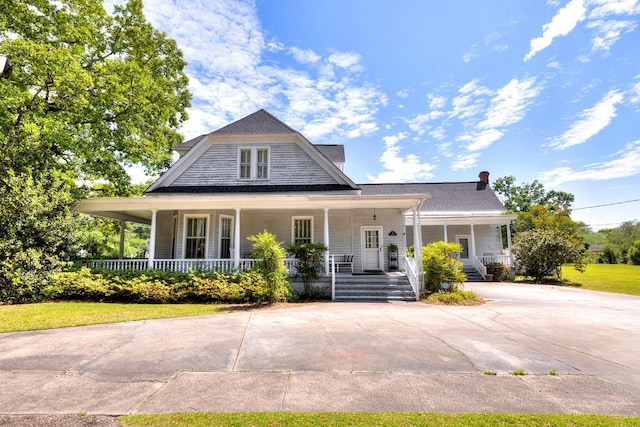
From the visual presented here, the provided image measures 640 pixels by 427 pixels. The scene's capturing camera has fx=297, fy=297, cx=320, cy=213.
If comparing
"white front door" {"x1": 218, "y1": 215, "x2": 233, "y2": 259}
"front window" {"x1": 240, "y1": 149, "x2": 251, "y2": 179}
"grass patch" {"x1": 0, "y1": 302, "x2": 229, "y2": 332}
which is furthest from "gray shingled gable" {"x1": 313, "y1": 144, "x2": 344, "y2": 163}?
"grass patch" {"x1": 0, "y1": 302, "x2": 229, "y2": 332}

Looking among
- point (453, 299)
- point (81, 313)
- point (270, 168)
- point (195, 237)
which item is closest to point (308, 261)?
point (453, 299)

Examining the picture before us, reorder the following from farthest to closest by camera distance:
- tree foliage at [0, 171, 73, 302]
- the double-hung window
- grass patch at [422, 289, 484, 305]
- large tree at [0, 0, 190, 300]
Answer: the double-hung window → grass patch at [422, 289, 484, 305] → large tree at [0, 0, 190, 300] → tree foliage at [0, 171, 73, 302]

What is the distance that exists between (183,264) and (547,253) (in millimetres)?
19754

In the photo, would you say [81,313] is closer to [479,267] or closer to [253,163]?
[253,163]

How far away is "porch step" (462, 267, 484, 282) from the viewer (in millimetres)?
18328

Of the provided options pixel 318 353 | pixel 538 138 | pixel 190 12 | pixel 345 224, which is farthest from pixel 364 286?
pixel 538 138

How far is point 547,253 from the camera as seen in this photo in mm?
17516

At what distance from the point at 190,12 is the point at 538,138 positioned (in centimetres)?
2378

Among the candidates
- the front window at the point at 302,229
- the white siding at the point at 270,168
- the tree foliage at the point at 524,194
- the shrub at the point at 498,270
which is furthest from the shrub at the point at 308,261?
the tree foliage at the point at 524,194

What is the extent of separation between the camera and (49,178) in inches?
444

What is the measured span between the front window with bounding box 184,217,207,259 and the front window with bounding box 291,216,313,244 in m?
4.02

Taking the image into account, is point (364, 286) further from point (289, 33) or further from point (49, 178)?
point (49, 178)

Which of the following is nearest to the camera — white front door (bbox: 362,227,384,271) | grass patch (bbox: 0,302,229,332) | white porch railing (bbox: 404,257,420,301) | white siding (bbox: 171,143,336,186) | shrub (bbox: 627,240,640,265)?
grass patch (bbox: 0,302,229,332)

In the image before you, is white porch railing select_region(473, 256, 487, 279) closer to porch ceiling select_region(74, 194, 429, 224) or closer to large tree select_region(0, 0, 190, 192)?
porch ceiling select_region(74, 194, 429, 224)
